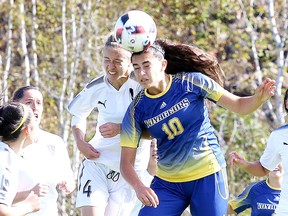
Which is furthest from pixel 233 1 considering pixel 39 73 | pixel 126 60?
pixel 126 60

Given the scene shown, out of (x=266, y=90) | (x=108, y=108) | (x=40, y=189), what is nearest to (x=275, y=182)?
(x=108, y=108)

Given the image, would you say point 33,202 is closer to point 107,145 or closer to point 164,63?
point 164,63

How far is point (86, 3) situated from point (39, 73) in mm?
1345

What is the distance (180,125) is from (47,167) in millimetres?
1184

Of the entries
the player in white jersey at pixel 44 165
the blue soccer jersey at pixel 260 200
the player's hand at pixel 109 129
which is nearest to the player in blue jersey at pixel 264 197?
the blue soccer jersey at pixel 260 200

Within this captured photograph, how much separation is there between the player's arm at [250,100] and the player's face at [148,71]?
440 mm

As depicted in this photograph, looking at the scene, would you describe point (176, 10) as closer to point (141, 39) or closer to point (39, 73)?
point (39, 73)

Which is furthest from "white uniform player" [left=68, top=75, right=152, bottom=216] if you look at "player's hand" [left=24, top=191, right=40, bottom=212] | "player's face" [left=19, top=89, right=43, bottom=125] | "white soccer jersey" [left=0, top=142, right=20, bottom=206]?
"white soccer jersey" [left=0, top=142, right=20, bottom=206]

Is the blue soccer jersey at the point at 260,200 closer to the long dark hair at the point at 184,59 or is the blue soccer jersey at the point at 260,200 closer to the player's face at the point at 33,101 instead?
the long dark hair at the point at 184,59

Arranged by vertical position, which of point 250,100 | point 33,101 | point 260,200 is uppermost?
point 250,100

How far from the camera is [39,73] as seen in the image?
14.6 meters

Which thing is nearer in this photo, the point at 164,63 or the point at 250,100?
the point at 250,100

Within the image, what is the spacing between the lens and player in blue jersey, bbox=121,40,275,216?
6699mm

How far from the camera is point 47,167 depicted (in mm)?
7344
